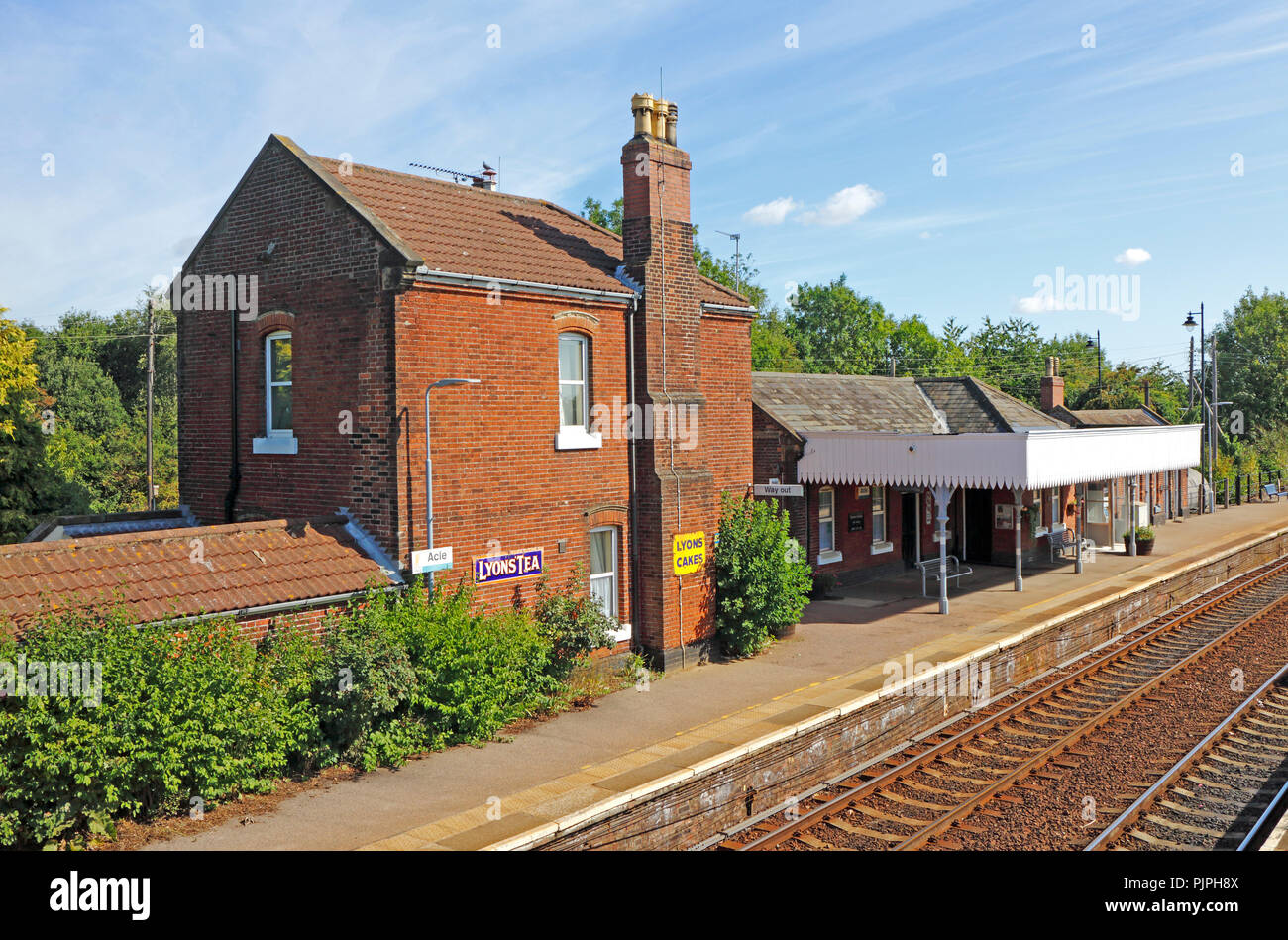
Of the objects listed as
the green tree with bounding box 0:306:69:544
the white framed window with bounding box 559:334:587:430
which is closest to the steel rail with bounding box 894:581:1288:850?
the white framed window with bounding box 559:334:587:430

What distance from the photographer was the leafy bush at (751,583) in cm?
1655

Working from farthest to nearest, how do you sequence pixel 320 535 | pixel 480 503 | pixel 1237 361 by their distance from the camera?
pixel 1237 361 < pixel 480 503 < pixel 320 535

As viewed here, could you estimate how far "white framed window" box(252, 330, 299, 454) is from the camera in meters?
14.5

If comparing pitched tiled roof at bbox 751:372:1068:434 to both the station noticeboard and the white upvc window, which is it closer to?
the station noticeboard

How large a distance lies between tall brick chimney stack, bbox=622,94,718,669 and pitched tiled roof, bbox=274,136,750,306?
715mm

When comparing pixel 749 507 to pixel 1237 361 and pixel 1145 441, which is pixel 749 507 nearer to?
pixel 1145 441

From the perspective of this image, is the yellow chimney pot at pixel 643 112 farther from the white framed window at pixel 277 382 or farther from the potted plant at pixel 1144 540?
the potted plant at pixel 1144 540

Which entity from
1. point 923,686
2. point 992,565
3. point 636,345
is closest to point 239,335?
point 636,345

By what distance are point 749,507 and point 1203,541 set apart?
72.9ft

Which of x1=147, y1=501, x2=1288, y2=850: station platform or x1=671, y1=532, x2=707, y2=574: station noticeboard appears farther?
x1=671, y1=532, x2=707, y2=574: station noticeboard

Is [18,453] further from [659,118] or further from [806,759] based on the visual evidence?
[806,759]

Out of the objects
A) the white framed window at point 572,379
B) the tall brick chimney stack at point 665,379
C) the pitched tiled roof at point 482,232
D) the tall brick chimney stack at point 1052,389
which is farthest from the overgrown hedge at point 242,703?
the tall brick chimney stack at point 1052,389
